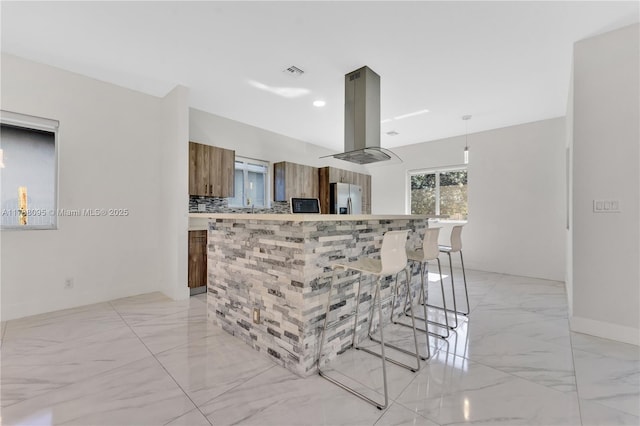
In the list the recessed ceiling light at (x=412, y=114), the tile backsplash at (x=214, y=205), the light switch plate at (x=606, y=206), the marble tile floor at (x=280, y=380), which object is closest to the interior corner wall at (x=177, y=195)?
the tile backsplash at (x=214, y=205)

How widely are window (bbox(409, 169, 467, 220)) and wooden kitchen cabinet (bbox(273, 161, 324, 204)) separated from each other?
8.40 feet

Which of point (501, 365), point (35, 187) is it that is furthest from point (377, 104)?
point (35, 187)

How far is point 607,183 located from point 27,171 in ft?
19.2

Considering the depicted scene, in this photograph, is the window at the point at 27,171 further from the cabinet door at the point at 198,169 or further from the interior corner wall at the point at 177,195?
the cabinet door at the point at 198,169

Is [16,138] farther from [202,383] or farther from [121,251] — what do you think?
[202,383]

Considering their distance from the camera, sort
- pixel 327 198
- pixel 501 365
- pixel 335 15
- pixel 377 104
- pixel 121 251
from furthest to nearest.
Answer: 1. pixel 327 198
2. pixel 121 251
3. pixel 377 104
4. pixel 335 15
5. pixel 501 365

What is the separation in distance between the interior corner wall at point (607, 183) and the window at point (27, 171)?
18.2 ft

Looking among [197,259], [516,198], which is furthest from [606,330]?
[197,259]

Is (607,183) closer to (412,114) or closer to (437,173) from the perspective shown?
(412,114)

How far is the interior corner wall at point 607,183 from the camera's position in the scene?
245 centimetres

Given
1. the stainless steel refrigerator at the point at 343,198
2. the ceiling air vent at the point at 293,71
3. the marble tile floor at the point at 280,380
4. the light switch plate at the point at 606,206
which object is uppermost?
the ceiling air vent at the point at 293,71

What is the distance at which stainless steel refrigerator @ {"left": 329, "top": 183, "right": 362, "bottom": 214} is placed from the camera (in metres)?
5.95

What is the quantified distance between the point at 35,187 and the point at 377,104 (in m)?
3.96

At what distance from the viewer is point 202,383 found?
1833 mm
